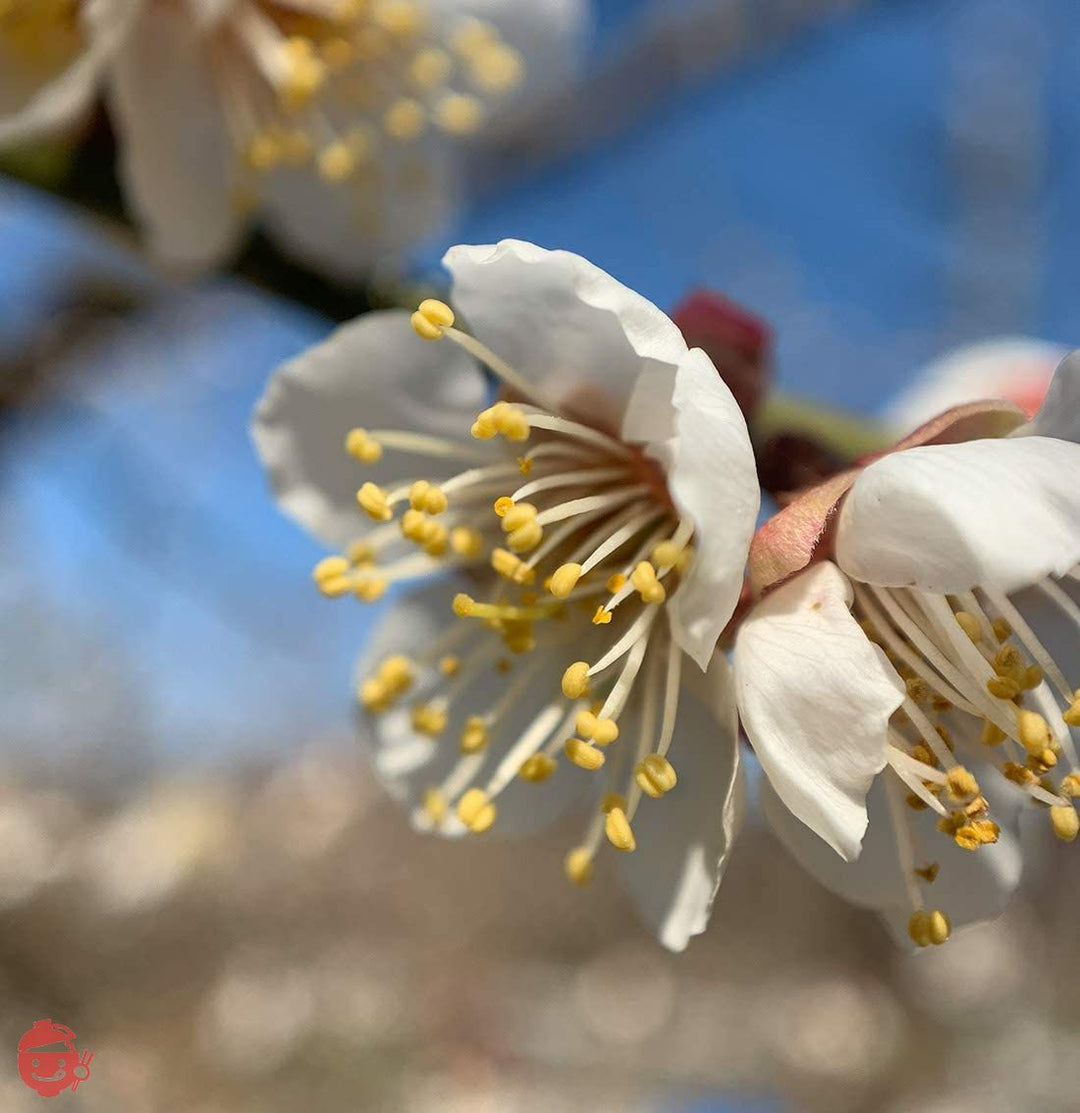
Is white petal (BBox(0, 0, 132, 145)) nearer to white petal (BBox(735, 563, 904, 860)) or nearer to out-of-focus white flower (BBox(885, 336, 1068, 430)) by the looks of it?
white petal (BBox(735, 563, 904, 860))

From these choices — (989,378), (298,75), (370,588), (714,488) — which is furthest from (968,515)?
(989,378)

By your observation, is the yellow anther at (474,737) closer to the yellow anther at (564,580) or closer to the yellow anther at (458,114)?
the yellow anther at (564,580)

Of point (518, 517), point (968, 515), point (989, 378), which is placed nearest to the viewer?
point (968, 515)

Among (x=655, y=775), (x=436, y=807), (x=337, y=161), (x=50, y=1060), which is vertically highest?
(x=337, y=161)

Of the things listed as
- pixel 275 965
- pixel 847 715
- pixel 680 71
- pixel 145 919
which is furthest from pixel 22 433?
pixel 680 71

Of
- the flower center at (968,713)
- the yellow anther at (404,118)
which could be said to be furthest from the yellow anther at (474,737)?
the yellow anther at (404,118)

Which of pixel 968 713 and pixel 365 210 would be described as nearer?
pixel 968 713

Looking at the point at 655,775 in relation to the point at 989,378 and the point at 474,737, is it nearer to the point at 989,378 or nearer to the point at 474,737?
the point at 474,737
